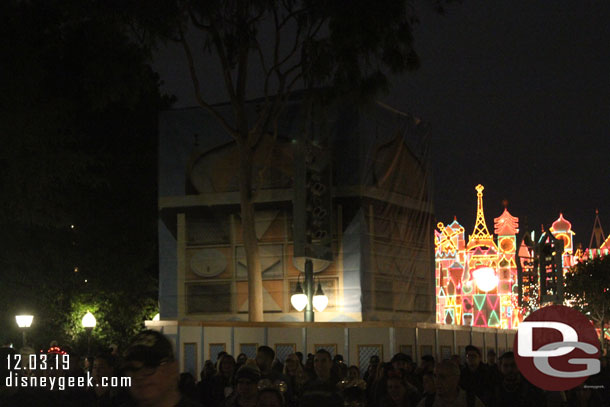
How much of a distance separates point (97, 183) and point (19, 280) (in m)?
4.51

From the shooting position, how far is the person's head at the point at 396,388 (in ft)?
33.7

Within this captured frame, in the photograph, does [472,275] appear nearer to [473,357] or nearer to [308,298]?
[308,298]

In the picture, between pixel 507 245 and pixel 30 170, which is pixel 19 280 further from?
pixel 507 245

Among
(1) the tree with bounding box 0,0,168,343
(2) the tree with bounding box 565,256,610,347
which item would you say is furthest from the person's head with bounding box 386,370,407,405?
(2) the tree with bounding box 565,256,610,347

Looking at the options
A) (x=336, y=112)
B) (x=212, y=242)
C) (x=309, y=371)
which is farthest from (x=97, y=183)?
(x=309, y=371)

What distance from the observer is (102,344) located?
40.2m

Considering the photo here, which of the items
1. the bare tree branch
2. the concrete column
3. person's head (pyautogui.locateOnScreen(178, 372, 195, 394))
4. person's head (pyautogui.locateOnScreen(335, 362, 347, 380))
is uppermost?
the bare tree branch

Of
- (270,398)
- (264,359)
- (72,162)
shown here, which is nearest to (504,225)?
(72,162)

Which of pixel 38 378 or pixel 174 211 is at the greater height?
pixel 174 211

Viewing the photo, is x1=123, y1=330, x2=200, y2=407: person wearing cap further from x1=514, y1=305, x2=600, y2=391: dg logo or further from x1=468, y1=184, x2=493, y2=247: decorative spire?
x1=468, y1=184, x2=493, y2=247: decorative spire

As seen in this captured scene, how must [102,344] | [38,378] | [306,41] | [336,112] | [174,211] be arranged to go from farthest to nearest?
[102,344]
[174,211]
[336,112]
[306,41]
[38,378]

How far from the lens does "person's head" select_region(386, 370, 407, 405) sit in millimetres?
10258

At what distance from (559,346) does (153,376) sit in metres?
7.58

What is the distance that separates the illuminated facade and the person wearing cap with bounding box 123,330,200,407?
90.5 metres
